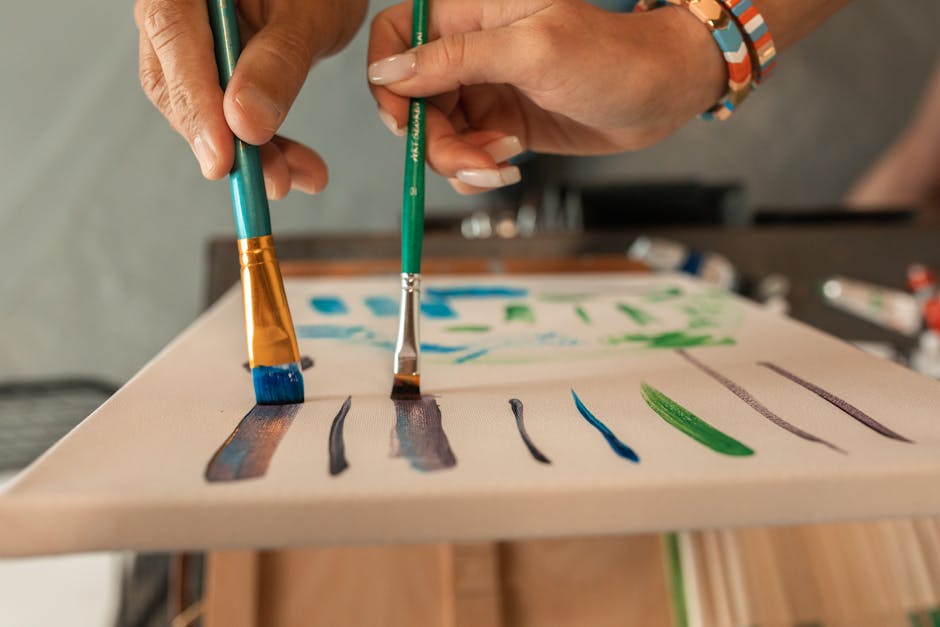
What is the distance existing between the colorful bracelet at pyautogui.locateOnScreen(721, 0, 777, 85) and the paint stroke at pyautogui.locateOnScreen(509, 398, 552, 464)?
0.97ft

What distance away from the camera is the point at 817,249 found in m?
0.84

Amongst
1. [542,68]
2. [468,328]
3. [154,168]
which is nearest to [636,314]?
[468,328]

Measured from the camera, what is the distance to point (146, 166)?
165 centimetres

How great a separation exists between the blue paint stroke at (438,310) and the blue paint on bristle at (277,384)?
229 millimetres

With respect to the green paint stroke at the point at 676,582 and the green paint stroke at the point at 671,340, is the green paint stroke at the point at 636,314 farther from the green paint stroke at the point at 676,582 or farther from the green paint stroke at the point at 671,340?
the green paint stroke at the point at 676,582

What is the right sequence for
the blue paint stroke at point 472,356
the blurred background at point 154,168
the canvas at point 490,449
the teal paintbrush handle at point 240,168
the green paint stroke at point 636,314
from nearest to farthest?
1. the canvas at point 490,449
2. the teal paintbrush handle at point 240,168
3. the blue paint stroke at point 472,356
4. the green paint stroke at point 636,314
5. the blurred background at point 154,168

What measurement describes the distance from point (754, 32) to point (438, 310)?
324 mm

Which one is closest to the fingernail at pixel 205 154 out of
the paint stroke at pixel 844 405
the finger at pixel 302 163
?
the finger at pixel 302 163

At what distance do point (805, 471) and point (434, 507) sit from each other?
146mm

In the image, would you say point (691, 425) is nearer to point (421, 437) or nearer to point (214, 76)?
point (421, 437)

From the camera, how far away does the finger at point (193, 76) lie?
34 cm

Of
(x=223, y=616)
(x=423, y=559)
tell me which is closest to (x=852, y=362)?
(x=423, y=559)

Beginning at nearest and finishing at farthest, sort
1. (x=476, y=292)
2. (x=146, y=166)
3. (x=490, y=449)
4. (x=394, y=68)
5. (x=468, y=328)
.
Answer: (x=490, y=449) → (x=394, y=68) → (x=468, y=328) → (x=476, y=292) → (x=146, y=166)

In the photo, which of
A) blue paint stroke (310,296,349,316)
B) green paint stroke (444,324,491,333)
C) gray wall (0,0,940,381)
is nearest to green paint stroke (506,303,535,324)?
green paint stroke (444,324,491,333)
